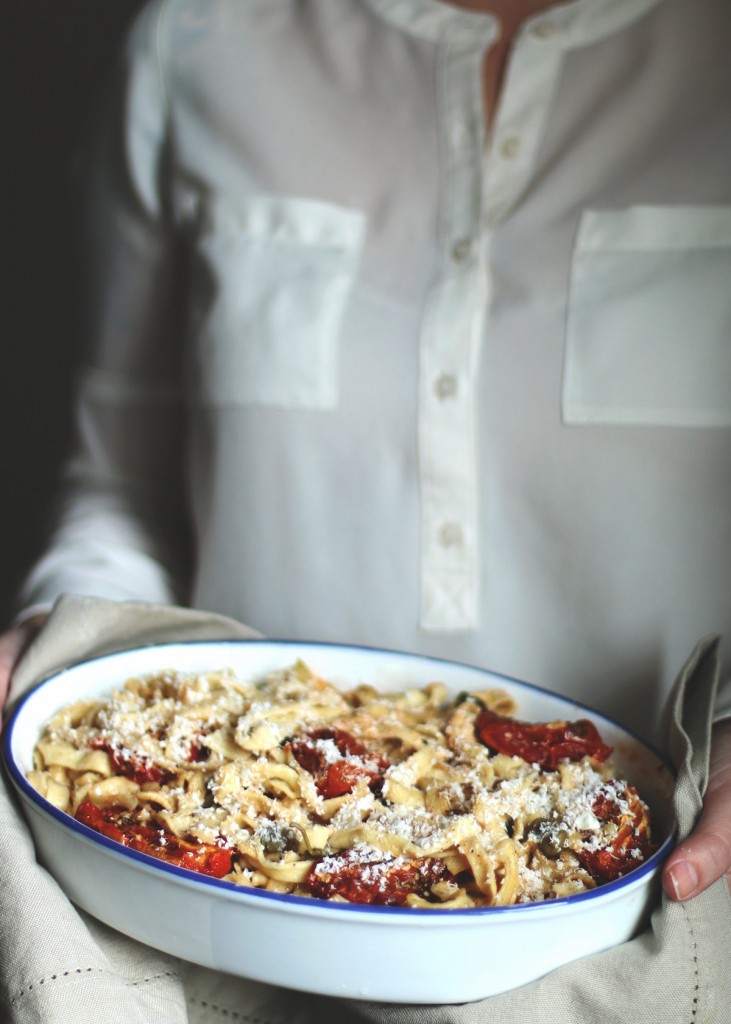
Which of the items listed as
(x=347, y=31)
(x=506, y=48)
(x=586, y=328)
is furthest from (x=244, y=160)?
(x=586, y=328)

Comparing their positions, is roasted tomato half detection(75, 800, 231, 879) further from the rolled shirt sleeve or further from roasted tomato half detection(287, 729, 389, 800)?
the rolled shirt sleeve

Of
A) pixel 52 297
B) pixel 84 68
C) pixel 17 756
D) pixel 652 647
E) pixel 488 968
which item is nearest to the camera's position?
pixel 488 968

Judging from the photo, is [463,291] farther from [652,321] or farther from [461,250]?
[652,321]

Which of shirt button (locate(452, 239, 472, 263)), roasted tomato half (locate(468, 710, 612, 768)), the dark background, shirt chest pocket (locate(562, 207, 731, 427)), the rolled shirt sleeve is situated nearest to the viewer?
roasted tomato half (locate(468, 710, 612, 768))

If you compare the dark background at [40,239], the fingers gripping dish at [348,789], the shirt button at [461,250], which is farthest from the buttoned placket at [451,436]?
the dark background at [40,239]

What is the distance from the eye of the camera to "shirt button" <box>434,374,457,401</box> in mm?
1191

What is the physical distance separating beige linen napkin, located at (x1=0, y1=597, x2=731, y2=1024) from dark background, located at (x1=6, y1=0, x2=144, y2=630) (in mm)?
1449

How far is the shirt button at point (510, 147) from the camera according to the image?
125 centimetres

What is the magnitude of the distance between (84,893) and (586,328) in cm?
80

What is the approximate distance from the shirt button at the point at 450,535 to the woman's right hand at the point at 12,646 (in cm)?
46

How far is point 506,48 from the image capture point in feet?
4.25

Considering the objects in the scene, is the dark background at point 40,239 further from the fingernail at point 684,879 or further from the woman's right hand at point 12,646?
the fingernail at point 684,879

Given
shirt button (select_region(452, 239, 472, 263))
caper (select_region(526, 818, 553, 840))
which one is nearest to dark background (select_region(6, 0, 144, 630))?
shirt button (select_region(452, 239, 472, 263))

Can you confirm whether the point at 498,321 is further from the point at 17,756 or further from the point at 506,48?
the point at 17,756
